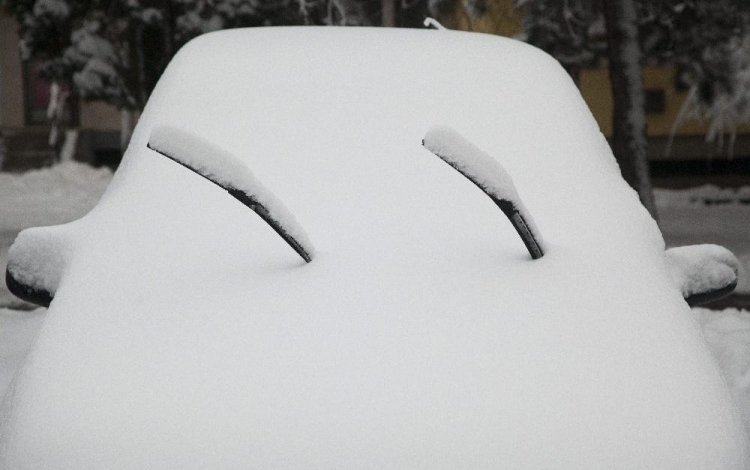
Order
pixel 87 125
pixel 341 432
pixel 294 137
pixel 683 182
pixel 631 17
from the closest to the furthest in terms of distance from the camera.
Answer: pixel 341 432 → pixel 294 137 → pixel 631 17 → pixel 683 182 → pixel 87 125

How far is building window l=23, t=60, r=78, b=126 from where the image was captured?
23016 mm

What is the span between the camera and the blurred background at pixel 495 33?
10.7 m

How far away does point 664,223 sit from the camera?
13.4 metres

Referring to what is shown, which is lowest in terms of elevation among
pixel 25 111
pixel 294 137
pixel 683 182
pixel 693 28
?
pixel 25 111

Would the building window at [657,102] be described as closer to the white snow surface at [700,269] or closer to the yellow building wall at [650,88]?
the yellow building wall at [650,88]

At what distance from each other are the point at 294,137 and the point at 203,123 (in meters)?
0.25

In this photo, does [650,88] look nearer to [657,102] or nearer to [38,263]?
[657,102]

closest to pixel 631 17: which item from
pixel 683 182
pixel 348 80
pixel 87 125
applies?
pixel 348 80

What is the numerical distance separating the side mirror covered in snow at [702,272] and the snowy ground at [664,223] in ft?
5.85

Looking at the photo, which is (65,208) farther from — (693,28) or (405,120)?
(405,120)

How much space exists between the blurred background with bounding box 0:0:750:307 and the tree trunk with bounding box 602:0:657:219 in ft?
0.04

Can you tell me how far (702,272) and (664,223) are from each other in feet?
38.5

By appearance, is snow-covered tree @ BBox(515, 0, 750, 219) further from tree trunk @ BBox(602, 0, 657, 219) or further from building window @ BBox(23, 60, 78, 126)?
building window @ BBox(23, 60, 78, 126)

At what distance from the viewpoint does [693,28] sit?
1356cm
